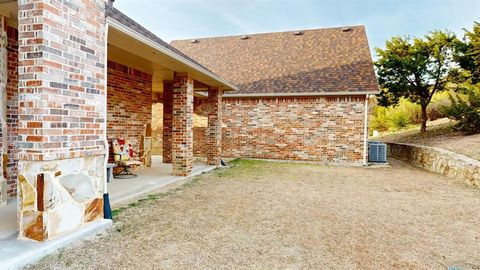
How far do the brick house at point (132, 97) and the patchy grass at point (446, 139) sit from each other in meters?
2.95

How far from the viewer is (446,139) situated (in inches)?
433

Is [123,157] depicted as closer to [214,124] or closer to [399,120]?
[214,124]

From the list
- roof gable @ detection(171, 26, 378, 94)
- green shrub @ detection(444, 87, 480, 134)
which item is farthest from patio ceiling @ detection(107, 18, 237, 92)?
green shrub @ detection(444, 87, 480, 134)

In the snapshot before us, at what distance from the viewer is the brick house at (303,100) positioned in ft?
36.4

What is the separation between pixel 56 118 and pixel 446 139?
41.2ft

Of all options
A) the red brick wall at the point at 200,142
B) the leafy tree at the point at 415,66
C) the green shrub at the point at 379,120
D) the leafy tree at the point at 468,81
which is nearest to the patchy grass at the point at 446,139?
the leafy tree at the point at 468,81

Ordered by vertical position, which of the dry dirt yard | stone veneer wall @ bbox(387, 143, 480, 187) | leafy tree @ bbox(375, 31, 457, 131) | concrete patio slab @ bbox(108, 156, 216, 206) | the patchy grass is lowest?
the dry dirt yard

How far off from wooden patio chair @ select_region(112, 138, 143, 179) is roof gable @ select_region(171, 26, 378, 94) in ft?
19.9

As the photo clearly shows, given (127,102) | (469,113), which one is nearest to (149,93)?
(127,102)

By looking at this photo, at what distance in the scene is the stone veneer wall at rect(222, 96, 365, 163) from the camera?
436 inches

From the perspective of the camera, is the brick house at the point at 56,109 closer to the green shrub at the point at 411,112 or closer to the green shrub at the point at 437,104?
the green shrub at the point at 437,104

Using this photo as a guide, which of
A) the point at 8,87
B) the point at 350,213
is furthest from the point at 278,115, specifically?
the point at 8,87

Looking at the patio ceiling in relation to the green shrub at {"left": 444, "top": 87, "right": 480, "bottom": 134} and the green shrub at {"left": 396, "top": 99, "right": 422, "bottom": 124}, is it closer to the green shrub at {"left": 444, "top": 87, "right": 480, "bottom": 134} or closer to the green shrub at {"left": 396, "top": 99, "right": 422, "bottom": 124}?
the green shrub at {"left": 444, "top": 87, "right": 480, "bottom": 134}

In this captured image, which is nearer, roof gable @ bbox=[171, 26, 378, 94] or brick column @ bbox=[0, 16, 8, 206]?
brick column @ bbox=[0, 16, 8, 206]
